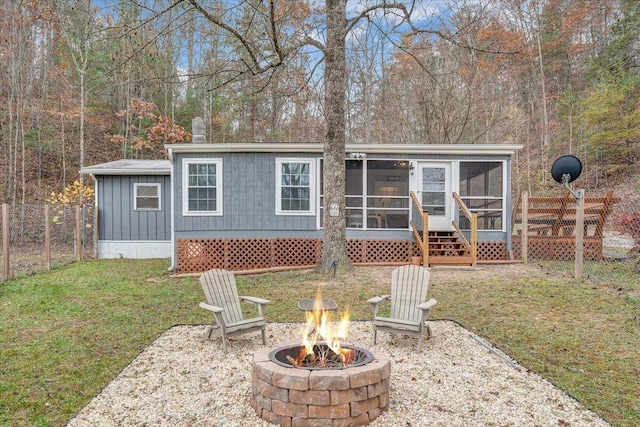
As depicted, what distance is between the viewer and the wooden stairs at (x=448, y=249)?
9312 millimetres

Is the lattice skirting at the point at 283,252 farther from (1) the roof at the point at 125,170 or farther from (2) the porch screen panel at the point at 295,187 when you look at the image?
(1) the roof at the point at 125,170

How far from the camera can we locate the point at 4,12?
1496cm

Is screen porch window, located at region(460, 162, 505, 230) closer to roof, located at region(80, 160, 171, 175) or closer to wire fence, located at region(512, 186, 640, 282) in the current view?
wire fence, located at region(512, 186, 640, 282)

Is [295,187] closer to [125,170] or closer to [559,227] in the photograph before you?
[125,170]

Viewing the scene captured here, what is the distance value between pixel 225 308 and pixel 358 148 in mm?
6224

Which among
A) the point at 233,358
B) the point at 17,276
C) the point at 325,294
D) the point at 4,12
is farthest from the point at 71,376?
the point at 4,12

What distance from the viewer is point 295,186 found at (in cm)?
1037

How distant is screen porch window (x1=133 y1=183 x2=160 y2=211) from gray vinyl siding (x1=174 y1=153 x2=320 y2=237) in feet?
9.15

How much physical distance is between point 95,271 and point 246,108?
11.5 m

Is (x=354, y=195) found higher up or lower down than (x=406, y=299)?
higher up

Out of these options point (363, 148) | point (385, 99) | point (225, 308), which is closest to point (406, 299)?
point (225, 308)

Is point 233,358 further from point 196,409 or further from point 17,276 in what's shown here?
point 17,276

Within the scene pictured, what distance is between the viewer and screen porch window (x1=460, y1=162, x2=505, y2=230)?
1057 cm

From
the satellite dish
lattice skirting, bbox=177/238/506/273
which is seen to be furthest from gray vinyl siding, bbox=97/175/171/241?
the satellite dish
